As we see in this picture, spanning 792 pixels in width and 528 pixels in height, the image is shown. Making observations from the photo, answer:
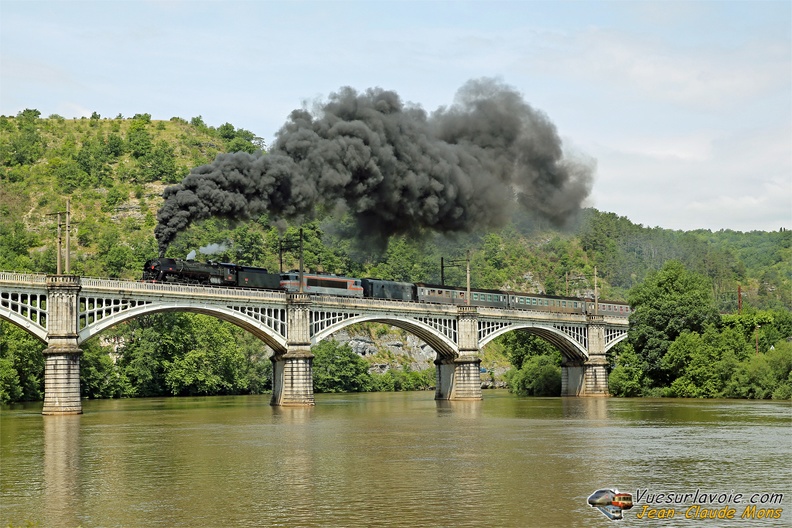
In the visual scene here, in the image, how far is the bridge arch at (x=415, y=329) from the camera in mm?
96000

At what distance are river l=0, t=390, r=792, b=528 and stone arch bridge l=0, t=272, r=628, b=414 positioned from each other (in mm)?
6878

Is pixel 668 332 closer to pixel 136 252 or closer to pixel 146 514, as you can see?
pixel 146 514

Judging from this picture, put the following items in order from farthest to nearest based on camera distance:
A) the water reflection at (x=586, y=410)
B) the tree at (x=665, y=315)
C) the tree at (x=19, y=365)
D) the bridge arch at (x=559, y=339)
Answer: the bridge arch at (x=559, y=339) → the tree at (x=665, y=315) → the tree at (x=19, y=365) → the water reflection at (x=586, y=410)

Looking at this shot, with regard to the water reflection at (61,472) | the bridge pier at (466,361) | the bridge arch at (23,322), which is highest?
the bridge arch at (23,322)

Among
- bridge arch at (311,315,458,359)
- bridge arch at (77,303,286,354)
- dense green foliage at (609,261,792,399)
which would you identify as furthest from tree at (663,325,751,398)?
bridge arch at (77,303,286,354)

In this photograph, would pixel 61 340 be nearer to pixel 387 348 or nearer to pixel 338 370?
pixel 338 370

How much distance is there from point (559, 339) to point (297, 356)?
39.9 meters

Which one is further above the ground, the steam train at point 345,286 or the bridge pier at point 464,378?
the steam train at point 345,286

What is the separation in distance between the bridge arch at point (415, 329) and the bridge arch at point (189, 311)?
4.29m

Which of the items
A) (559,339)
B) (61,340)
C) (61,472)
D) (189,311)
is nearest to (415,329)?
(559,339)

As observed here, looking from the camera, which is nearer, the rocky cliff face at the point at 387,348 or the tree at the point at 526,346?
the tree at the point at 526,346

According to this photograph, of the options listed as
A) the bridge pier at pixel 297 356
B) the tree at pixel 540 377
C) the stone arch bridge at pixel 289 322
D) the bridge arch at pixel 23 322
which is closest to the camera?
the bridge arch at pixel 23 322

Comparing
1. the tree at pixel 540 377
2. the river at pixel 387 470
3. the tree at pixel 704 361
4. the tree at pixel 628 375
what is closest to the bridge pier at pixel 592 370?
the tree at pixel 628 375

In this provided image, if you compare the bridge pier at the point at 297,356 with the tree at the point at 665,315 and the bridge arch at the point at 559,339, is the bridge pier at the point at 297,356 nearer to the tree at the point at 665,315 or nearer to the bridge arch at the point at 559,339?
the bridge arch at the point at 559,339
